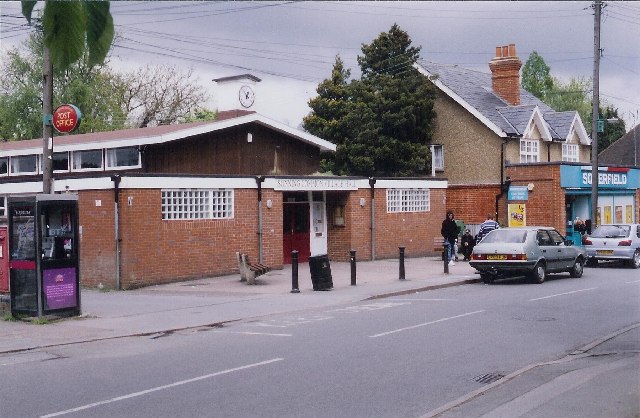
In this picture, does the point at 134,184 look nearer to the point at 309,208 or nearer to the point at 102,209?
the point at 102,209

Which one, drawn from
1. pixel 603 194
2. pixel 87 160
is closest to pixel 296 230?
pixel 87 160

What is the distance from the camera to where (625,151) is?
62.0m

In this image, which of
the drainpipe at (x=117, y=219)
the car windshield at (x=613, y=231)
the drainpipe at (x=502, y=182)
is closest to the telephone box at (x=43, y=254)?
the drainpipe at (x=117, y=219)

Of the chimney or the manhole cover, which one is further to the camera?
the chimney

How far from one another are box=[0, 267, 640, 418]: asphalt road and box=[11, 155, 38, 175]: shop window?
60.1 feet

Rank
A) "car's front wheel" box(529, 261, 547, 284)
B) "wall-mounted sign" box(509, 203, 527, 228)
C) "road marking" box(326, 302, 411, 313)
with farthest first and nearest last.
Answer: "wall-mounted sign" box(509, 203, 527, 228) < "car's front wheel" box(529, 261, 547, 284) < "road marking" box(326, 302, 411, 313)

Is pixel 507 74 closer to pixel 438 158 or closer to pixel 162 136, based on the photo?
pixel 438 158

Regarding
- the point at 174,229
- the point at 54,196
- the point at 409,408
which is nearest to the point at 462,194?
the point at 174,229

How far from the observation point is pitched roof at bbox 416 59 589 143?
3616cm

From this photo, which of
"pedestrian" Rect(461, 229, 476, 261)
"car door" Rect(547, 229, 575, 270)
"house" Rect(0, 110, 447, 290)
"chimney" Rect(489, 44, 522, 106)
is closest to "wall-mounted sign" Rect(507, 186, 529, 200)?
"house" Rect(0, 110, 447, 290)

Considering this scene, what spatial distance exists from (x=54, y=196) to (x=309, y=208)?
14208mm

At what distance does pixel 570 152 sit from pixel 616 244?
53.6 ft

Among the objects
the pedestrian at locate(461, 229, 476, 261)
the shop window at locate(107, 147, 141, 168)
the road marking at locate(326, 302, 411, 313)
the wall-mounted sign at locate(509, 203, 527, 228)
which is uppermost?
the shop window at locate(107, 147, 141, 168)

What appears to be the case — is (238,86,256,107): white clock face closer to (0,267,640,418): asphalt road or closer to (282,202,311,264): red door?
(282,202,311,264): red door
